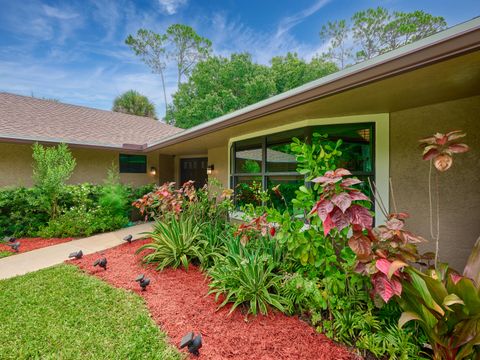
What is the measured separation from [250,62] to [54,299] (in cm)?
2120

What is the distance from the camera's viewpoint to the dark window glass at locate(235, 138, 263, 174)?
553 cm

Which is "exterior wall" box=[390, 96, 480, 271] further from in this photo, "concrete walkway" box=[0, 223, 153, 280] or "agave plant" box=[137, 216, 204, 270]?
"concrete walkway" box=[0, 223, 153, 280]

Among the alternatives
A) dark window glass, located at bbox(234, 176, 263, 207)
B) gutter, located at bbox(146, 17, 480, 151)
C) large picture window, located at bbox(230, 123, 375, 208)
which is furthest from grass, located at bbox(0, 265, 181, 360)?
dark window glass, located at bbox(234, 176, 263, 207)

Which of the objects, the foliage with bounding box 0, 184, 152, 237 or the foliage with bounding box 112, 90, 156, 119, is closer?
the foliage with bounding box 0, 184, 152, 237

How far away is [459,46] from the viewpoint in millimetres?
1714

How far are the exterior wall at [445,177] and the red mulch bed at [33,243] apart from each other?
756 centimetres

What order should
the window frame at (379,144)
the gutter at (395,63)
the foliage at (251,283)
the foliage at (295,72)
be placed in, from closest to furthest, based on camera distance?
the gutter at (395,63), the foliage at (251,283), the window frame at (379,144), the foliage at (295,72)

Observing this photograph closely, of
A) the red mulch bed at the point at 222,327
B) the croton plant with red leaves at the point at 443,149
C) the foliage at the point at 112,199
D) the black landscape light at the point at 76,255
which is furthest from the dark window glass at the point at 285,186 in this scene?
the foliage at the point at 112,199

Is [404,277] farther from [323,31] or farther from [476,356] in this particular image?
[323,31]

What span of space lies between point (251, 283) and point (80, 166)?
27.6 feet

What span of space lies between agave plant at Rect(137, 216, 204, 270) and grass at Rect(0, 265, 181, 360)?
0.91 meters

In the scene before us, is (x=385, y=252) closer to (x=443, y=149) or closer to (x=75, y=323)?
(x=443, y=149)

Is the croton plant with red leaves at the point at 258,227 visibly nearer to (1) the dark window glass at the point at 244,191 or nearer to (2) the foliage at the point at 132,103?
(1) the dark window glass at the point at 244,191

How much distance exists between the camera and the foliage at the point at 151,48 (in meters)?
22.3
